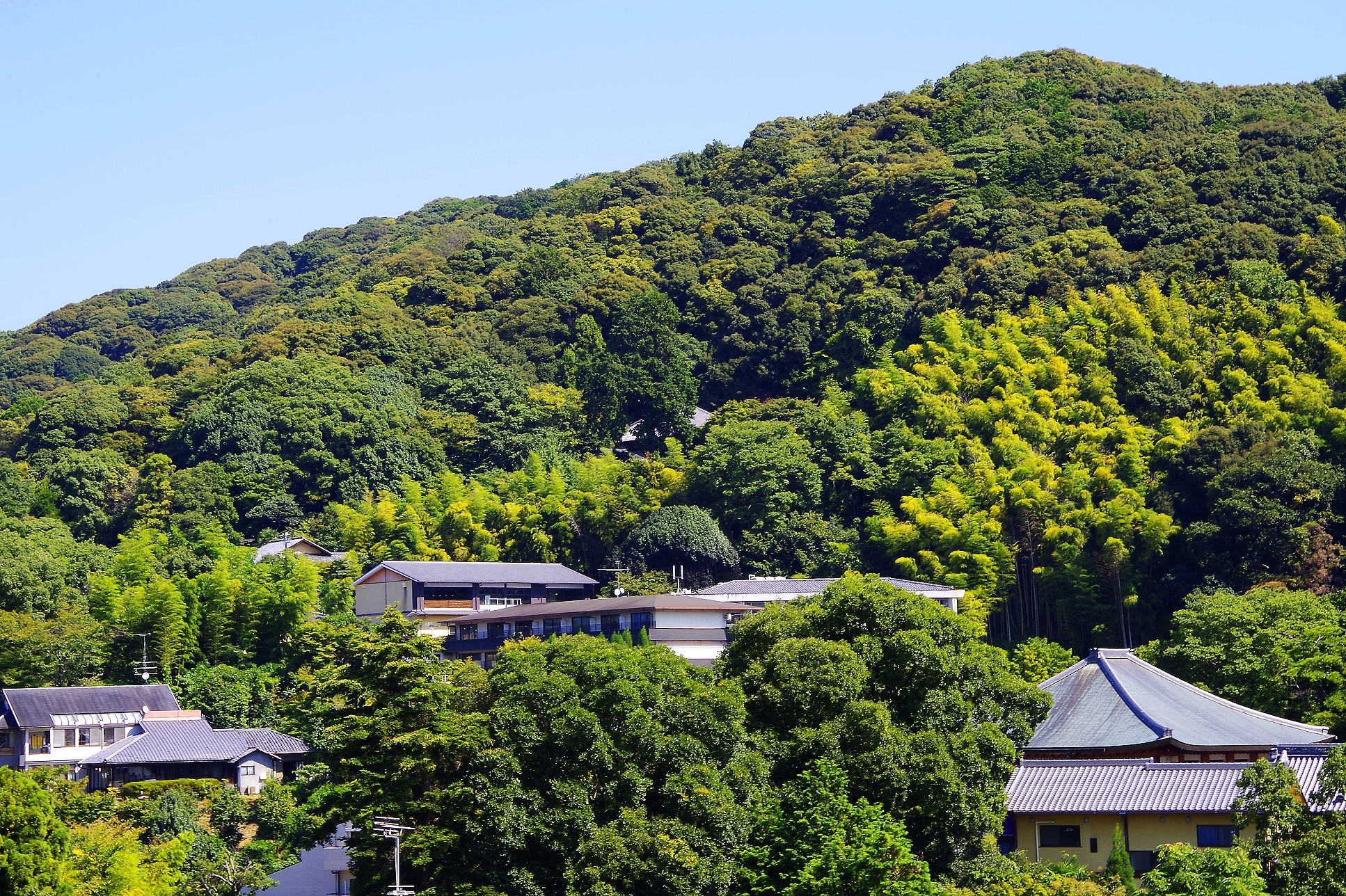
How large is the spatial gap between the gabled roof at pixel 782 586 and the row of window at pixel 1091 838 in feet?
58.3

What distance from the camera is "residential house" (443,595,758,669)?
39.4 meters

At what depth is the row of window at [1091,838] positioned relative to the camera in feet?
70.7

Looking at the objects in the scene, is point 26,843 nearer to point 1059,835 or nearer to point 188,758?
point 1059,835

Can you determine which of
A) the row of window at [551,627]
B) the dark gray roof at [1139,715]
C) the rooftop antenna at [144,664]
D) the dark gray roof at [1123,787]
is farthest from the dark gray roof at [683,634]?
the dark gray roof at [1123,787]

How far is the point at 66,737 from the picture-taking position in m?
36.7

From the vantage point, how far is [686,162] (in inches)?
3179

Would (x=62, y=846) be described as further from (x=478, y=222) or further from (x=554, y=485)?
(x=478, y=222)

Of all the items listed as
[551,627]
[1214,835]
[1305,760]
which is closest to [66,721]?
[551,627]

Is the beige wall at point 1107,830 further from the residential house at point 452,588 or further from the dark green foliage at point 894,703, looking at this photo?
the residential house at point 452,588

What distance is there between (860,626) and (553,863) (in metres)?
5.87

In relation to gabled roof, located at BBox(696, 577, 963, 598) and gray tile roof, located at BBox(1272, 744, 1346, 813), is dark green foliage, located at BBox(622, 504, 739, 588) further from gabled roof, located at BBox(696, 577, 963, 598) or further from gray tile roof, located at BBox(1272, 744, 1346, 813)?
gray tile roof, located at BBox(1272, 744, 1346, 813)

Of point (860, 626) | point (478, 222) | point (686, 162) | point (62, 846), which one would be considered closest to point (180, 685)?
point (62, 846)

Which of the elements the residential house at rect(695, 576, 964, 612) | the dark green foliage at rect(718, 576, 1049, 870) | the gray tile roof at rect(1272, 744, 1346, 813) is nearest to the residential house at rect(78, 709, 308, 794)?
the residential house at rect(695, 576, 964, 612)

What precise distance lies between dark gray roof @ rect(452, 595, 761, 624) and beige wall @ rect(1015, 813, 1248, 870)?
51.7ft
